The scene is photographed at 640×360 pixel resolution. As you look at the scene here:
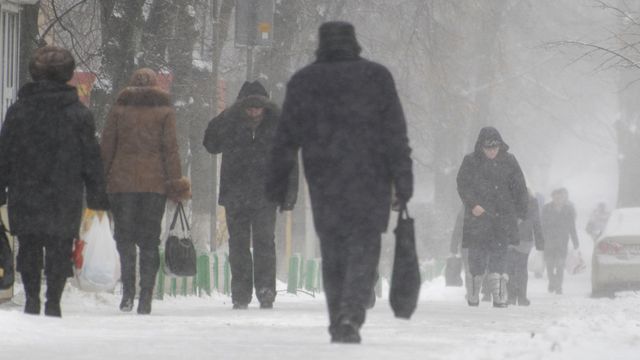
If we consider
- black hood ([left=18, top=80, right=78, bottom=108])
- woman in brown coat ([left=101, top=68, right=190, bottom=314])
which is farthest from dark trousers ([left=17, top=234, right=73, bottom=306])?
woman in brown coat ([left=101, top=68, right=190, bottom=314])

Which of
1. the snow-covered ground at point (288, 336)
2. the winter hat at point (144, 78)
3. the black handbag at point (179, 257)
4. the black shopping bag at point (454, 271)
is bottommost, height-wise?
the snow-covered ground at point (288, 336)

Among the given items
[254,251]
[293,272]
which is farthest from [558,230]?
[254,251]

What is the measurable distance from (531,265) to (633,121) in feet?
25.6

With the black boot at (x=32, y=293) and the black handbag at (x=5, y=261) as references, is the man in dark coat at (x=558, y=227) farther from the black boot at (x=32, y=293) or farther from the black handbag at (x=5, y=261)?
the black handbag at (x=5, y=261)

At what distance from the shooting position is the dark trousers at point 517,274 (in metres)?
22.1

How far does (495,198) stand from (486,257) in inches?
24.8

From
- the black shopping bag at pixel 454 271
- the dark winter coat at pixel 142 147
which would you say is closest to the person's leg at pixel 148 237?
the dark winter coat at pixel 142 147

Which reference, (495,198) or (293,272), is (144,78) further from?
(293,272)

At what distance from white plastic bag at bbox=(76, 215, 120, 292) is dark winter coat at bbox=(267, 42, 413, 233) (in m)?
4.59

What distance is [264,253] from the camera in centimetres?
1452

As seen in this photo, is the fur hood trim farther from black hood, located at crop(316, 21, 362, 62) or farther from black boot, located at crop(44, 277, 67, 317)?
black hood, located at crop(316, 21, 362, 62)

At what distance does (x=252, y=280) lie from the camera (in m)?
14.9

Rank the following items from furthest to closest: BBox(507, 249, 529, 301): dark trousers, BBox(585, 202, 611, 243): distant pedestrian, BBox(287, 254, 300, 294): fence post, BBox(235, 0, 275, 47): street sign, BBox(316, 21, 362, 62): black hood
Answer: BBox(585, 202, 611, 243): distant pedestrian
BBox(287, 254, 300, 294): fence post
BBox(507, 249, 529, 301): dark trousers
BBox(235, 0, 275, 47): street sign
BBox(316, 21, 362, 62): black hood

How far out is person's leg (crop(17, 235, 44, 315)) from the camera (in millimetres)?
11617
